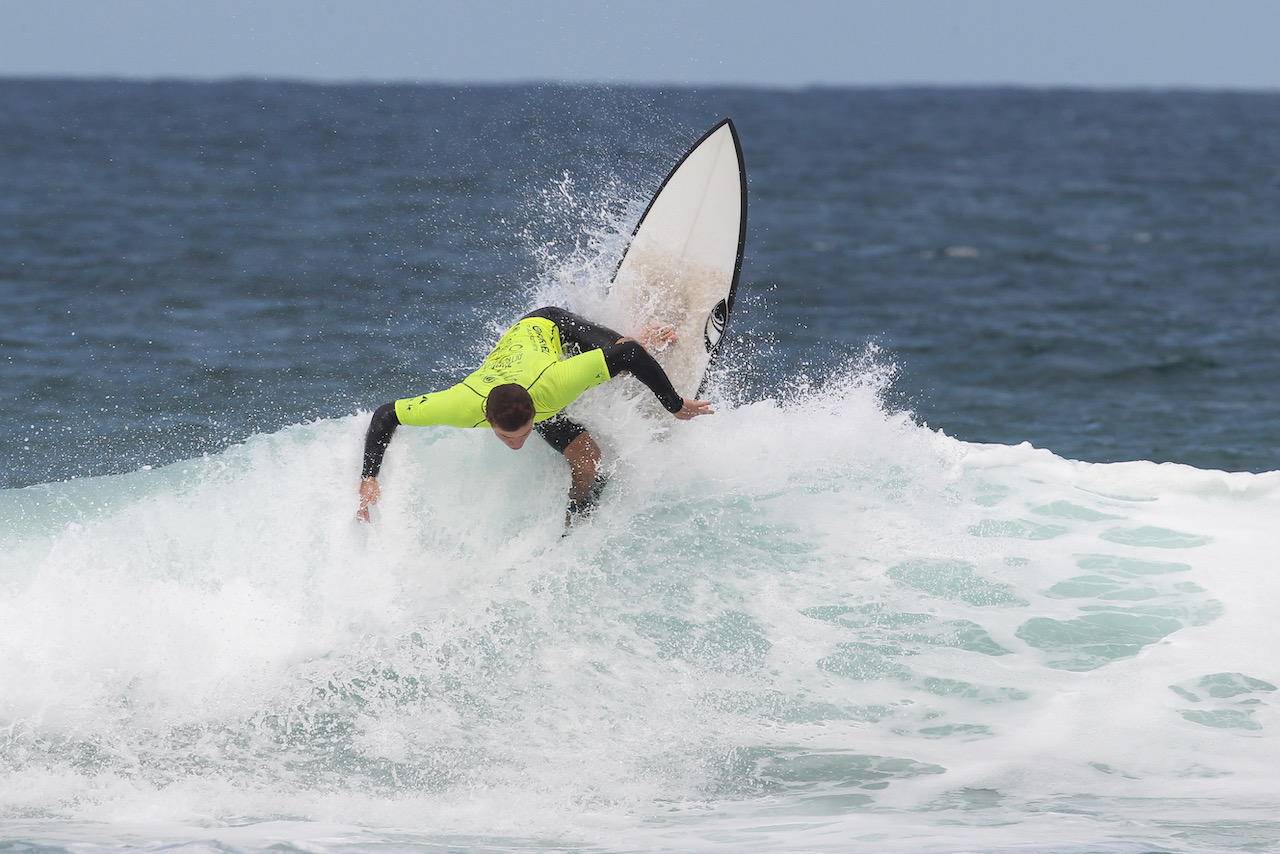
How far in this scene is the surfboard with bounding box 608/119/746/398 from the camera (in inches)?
309

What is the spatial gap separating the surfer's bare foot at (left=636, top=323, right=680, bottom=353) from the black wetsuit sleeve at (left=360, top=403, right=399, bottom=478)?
192cm

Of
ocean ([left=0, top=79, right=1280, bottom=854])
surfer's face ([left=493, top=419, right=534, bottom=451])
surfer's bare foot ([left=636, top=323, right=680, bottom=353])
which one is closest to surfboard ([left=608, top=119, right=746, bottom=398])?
surfer's bare foot ([left=636, top=323, right=680, bottom=353])

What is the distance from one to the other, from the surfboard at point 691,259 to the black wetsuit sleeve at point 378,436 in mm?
2051

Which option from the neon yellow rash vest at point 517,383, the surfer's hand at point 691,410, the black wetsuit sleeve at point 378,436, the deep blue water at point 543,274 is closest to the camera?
the neon yellow rash vest at point 517,383

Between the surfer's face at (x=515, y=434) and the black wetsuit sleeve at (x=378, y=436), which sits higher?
the black wetsuit sleeve at (x=378, y=436)

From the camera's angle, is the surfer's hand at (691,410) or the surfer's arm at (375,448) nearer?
the surfer's arm at (375,448)

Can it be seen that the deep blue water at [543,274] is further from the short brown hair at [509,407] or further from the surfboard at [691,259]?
the short brown hair at [509,407]

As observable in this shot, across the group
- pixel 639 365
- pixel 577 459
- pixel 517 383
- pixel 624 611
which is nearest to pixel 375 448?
pixel 517 383

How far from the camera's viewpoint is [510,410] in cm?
552

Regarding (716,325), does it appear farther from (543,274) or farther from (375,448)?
(543,274)

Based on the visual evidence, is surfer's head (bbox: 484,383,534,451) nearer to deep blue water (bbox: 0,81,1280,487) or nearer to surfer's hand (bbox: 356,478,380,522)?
surfer's hand (bbox: 356,478,380,522)

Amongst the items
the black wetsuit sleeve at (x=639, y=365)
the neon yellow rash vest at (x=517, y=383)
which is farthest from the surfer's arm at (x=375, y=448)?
the black wetsuit sleeve at (x=639, y=365)

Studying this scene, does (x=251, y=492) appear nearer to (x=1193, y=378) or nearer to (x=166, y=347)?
(x=166, y=347)

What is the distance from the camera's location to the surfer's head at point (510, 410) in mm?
5520
